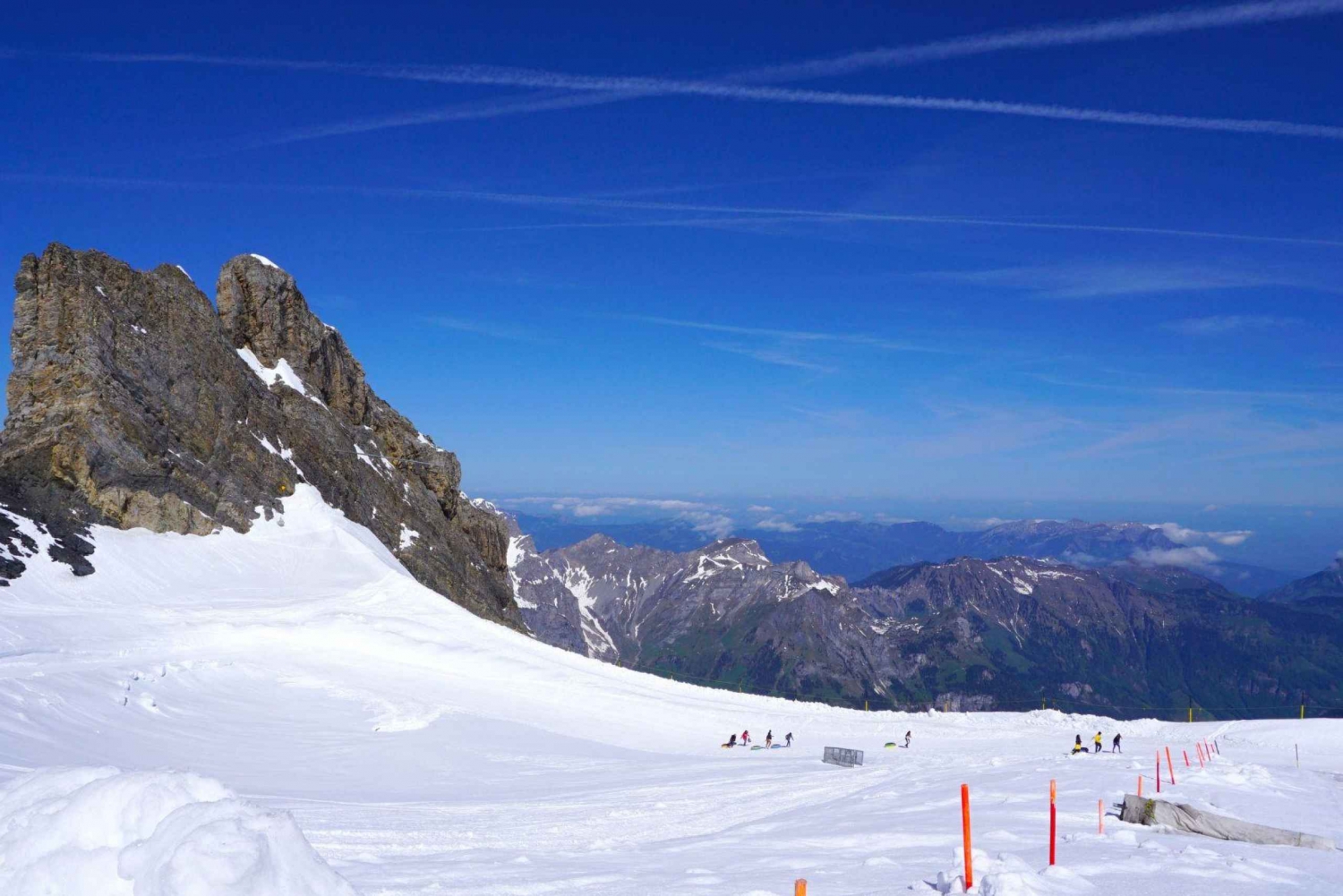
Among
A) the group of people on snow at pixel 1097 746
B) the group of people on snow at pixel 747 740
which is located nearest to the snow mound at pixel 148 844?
the group of people on snow at pixel 747 740

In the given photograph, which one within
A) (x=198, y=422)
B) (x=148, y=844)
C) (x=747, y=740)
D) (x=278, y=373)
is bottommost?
(x=747, y=740)

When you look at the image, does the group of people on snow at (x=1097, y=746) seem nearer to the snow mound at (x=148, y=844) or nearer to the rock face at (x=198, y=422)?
the snow mound at (x=148, y=844)

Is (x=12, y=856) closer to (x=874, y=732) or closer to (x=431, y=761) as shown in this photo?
(x=431, y=761)

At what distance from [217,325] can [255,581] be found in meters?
26.3

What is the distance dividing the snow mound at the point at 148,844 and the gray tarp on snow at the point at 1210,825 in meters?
14.6

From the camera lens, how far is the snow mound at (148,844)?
4727mm

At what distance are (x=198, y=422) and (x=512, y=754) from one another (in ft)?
130

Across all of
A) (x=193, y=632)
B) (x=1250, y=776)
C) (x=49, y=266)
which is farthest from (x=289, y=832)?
(x=49, y=266)

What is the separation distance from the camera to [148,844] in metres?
4.91

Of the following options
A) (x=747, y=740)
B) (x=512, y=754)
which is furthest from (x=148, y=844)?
(x=747, y=740)

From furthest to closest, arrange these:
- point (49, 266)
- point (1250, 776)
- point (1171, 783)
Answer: point (49, 266) < point (1250, 776) < point (1171, 783)

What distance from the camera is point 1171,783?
2141 cm

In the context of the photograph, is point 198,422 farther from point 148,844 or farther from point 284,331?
point 148,844

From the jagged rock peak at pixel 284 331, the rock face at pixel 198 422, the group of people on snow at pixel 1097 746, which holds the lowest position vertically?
the group of people on snow at pixel 1097 746
